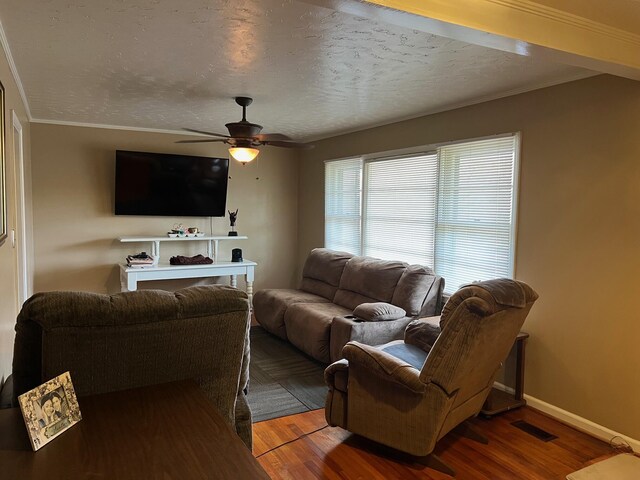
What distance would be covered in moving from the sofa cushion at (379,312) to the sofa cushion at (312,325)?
0.34m

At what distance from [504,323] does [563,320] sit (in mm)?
1067

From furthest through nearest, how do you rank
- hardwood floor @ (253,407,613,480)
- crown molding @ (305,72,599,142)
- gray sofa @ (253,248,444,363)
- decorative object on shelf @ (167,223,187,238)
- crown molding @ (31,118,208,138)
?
decorative object on shelf @ (167,223,187,238)
crown molding @ (31,118,208,138)
gray sofa @ (253,248,444,363)
crown molding @ (305,72,599,142)
hardwood floor @ (253,407,613,480)

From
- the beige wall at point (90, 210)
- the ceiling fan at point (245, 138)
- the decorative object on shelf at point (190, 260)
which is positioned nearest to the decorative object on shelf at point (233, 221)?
the beige wall at point (90, 210)

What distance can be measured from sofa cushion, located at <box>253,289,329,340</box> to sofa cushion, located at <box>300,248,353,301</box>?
0.10 meters

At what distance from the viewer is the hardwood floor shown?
2594 millimetres

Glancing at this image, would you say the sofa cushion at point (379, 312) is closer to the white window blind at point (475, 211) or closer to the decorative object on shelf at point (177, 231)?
the white window blind at point (475, 211)

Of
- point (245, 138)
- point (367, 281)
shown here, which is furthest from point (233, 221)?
point (245, 138)

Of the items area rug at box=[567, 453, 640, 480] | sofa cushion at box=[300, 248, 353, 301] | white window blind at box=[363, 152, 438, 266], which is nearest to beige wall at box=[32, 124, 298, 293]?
sofa cushion at box=[300, 248, 353, 301]

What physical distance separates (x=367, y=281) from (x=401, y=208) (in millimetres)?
858

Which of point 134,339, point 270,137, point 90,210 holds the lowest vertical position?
point 134,339

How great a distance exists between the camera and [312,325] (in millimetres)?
4328

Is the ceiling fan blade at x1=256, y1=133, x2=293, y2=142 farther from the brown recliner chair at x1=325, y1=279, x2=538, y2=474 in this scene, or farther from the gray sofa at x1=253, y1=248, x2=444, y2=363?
the brown recliner chair at x1=325, y1=279, x2=538, y2=474

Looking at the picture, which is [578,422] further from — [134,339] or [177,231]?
[177,231]

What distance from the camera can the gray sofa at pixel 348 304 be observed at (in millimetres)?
4004
